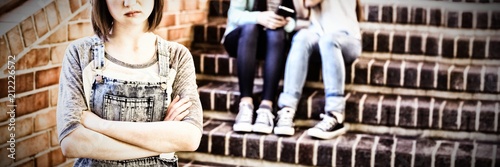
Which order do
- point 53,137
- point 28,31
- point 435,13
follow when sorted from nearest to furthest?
point 28,31, point 53,137, point 435,13

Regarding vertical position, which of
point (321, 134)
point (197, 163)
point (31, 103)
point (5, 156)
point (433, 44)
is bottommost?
point (197, 163)

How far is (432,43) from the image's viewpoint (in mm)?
2965

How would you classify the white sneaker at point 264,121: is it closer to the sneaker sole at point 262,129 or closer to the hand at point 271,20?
the sneaker sole at point 262,129

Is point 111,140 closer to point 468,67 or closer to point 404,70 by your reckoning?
point 404,70

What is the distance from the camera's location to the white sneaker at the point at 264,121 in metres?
2.66

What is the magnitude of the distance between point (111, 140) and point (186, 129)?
6.3 inches

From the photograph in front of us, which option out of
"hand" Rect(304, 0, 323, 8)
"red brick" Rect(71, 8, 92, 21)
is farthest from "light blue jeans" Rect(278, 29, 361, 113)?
"red brick" Rect(71, 8, 92, 21)

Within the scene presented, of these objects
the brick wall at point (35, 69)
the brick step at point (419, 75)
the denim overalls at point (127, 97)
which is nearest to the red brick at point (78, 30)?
the brick wall at point (35, 69)

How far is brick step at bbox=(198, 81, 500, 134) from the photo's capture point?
Result: 8.71 feet

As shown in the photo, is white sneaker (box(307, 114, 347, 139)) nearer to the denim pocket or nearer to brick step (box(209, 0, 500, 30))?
brick step (box(209, 0, 500, 30))

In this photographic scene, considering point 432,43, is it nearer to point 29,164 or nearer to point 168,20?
point 168,20

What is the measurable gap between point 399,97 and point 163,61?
163 centimetres

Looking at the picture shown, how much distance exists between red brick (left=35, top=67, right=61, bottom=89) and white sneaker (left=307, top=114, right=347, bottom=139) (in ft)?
3.31

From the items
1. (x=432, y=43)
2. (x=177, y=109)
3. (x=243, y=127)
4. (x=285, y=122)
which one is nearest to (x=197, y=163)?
(x=243, y=127)
